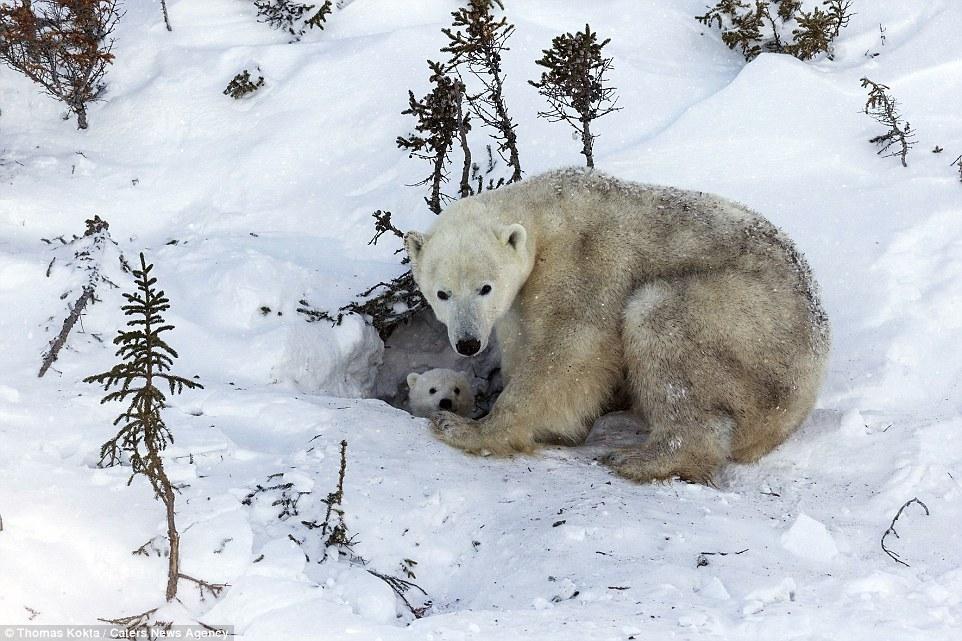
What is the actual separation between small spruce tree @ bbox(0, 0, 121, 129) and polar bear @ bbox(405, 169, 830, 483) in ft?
14.8

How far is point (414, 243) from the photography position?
496 cm

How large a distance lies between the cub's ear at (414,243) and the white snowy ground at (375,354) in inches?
37.6

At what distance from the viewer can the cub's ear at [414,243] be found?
4938 millimetres

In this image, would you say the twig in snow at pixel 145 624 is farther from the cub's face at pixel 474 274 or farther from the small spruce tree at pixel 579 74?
the small spruce tree at pixel 579 74

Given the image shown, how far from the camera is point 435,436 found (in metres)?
4.71

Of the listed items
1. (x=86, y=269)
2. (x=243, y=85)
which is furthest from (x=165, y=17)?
(x=86, y=269)

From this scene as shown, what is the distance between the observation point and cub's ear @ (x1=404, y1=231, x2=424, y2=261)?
194 inches

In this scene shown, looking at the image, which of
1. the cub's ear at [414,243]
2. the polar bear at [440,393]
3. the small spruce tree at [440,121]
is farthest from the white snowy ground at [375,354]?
the cub's ear at [414,243]

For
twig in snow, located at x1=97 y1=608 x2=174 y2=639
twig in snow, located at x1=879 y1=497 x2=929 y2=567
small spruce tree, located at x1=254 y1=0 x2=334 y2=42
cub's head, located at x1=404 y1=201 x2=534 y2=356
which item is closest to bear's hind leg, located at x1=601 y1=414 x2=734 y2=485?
twig in snow, located at x1=879 y1=497 x2=929 y2=567

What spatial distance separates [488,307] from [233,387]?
1540 mm

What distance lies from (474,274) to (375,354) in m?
1.80

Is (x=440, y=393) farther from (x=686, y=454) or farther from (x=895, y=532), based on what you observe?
(x=895, y=532)

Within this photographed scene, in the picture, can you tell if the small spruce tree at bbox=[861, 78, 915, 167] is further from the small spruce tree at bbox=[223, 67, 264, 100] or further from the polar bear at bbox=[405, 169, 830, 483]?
the small spruce tree at bbox=[223, 67, 264, 100]

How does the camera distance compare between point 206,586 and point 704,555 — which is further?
point 704,555
